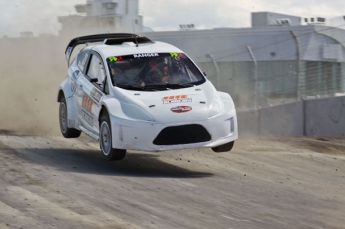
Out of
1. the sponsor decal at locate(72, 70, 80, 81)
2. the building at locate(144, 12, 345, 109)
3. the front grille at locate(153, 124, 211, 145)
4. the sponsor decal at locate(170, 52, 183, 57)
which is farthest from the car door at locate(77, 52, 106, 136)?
the building at locate(144, 12, 345, 109)

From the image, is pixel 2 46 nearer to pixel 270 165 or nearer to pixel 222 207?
pixel 270 165

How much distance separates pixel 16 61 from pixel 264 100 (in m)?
7.95

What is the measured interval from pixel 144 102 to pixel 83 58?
8.57 feet

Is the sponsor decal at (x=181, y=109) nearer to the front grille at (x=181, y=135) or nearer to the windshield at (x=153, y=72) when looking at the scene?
the front grille at (x=181, y=135)

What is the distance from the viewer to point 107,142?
34.9 feet

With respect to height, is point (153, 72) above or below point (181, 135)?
above

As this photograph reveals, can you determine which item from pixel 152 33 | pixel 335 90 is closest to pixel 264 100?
pixel 335 90

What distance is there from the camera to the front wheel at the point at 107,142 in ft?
34.3

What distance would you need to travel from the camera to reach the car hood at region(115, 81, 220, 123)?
10.1 meters

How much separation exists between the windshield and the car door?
278 millimetres

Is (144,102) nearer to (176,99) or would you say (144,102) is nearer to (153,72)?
(176,99)

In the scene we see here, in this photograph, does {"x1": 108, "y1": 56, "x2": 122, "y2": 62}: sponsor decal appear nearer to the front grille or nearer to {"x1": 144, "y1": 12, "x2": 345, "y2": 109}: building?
the front grille

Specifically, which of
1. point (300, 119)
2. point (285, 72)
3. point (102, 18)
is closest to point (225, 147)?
point (300, 119)

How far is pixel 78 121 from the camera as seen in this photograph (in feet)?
40.1
